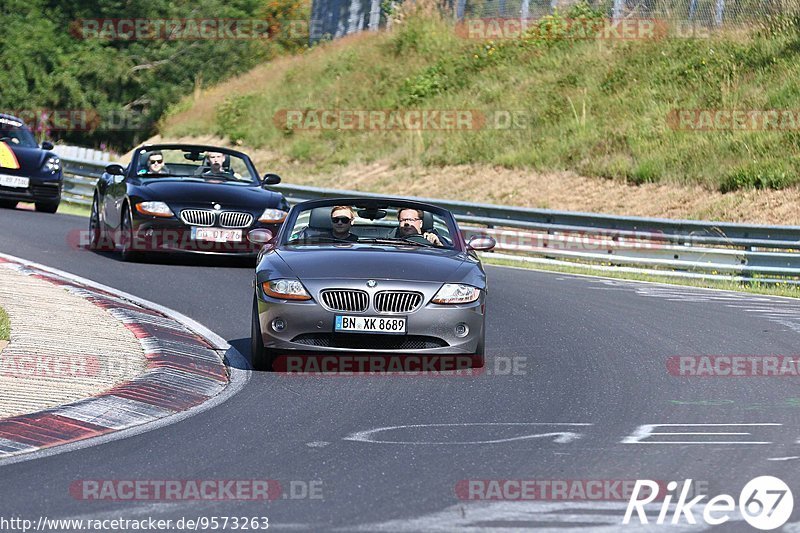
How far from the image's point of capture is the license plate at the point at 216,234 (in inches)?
650

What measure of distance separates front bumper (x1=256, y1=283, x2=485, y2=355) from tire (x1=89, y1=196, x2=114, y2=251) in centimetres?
865

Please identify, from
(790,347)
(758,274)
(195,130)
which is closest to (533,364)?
(790,347)

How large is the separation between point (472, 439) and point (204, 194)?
9.75m

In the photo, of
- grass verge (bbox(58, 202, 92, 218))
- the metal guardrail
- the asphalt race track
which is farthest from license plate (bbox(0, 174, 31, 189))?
the asphalt race track

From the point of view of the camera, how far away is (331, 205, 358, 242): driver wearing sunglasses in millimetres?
11023

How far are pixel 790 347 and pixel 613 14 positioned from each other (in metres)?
25.1

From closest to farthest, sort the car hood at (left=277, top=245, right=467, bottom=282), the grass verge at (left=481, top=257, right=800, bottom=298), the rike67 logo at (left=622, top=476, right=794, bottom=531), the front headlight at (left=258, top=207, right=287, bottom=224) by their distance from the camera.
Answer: the rike67 logo at (left=622, top=476, right=794, bottom=531), the car hood at (left=277, top=245, right=467, bottom=282), the front headlight at (left=258, top=207, right=287, bottom=224), the grass verge at (left=481, top=257, right=800, bottom=298)

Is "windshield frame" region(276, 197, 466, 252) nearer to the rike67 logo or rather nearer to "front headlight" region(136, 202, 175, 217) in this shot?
the rike67 logo

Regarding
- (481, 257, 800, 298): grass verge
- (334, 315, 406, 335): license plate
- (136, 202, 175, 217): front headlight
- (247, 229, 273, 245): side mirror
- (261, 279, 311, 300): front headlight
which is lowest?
(481, 257, 800, 298): grass verge

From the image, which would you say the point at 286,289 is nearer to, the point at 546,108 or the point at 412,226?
the point at 412,226

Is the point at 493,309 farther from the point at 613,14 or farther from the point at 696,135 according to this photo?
the point at 613,14

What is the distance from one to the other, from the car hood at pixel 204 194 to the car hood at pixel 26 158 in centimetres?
666

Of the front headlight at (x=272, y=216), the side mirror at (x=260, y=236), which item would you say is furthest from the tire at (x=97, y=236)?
the side mirror at (x=260, y=236)

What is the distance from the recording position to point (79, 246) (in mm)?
18750
